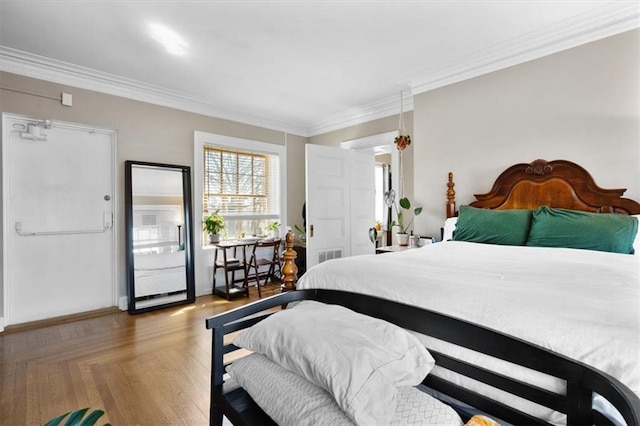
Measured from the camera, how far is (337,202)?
4289mm

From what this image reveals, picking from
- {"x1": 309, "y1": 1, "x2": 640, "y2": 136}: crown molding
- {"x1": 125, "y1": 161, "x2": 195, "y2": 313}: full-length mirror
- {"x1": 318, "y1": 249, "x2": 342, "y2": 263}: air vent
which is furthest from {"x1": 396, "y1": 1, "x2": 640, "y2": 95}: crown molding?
{"x1": 125, "y1": 161, "x2": 195, "y2": 313}: full-length mirror

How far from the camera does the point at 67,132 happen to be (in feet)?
11.0

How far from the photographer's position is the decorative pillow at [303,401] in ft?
3.03

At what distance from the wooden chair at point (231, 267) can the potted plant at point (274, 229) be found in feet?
2.24

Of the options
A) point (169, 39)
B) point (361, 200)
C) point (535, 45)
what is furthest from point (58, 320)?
point (535, 45)

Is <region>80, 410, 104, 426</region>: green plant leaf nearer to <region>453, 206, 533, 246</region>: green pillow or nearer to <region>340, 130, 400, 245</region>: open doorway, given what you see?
<region>453, 206, 533, 246</region>: green pillow

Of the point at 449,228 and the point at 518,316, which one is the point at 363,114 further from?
the point at 518,316

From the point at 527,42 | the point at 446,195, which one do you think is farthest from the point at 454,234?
the point at 527,42

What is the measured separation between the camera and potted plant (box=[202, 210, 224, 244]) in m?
4.32

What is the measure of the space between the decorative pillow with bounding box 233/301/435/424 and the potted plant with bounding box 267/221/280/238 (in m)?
3.73

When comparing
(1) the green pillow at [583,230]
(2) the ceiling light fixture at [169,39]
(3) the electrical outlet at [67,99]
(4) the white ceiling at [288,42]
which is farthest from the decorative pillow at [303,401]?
(3) the electrical outlet at [67,99]

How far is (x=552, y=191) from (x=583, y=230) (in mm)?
622

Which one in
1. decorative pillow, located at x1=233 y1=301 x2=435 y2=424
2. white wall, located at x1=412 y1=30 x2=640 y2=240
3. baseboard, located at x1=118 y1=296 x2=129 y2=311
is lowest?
baseboard, located at x1=118 y1=296 x2=129 y2=311

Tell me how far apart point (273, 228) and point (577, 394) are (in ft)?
14.6
